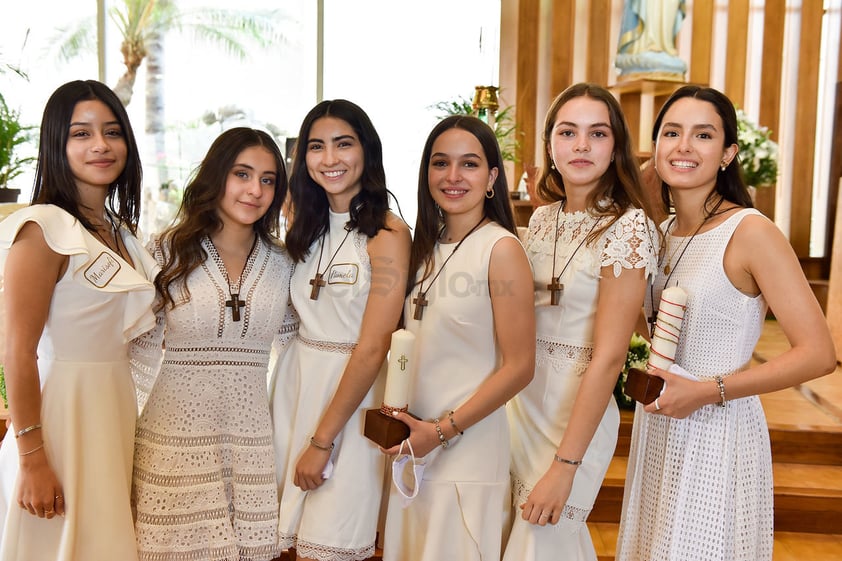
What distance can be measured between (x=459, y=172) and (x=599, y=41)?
5.63 meters

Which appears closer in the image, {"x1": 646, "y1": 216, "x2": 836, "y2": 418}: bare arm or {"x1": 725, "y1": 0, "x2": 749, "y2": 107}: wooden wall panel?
{"x1": 646, "y1": 216, "x2": 836, "y2": 418}: bare arm

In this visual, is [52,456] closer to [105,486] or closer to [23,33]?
[105,486]

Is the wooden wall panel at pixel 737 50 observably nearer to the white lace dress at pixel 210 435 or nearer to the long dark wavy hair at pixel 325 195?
the long dark wavy hair at pixel 325 195

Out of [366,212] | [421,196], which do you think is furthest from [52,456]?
[421,196]

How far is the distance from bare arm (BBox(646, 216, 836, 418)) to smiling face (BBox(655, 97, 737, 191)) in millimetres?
260

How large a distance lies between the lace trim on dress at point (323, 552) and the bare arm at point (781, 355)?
879 mm

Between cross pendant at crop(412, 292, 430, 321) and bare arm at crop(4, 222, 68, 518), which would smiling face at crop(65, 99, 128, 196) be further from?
cross pendant at crop(412, 292, 430, 321)

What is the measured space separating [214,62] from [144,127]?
104 cm

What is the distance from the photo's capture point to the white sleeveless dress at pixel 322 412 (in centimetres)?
197

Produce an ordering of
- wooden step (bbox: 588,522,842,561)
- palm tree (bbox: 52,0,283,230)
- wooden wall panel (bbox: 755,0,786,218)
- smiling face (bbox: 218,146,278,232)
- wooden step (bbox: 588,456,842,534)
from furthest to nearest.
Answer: palm tree (bbox: 52,0,283,230) < wooden wall panel (bbox: 755,0,786,218) < wooden step (bbox: 588,456,842,534) < wooden step (bbox: 588,522,842,561) < smiling face (bbox: 218,146,278,232)

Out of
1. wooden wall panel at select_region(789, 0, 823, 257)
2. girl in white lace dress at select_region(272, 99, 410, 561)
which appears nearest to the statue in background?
wooden wall panel at select_region(789, 0, 823, 257)

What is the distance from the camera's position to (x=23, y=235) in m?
1.76

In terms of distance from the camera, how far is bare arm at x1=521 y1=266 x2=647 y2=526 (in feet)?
5.84

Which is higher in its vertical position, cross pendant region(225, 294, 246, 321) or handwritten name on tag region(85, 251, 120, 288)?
handwritten name on tag region(85, 251, 120, 288)
